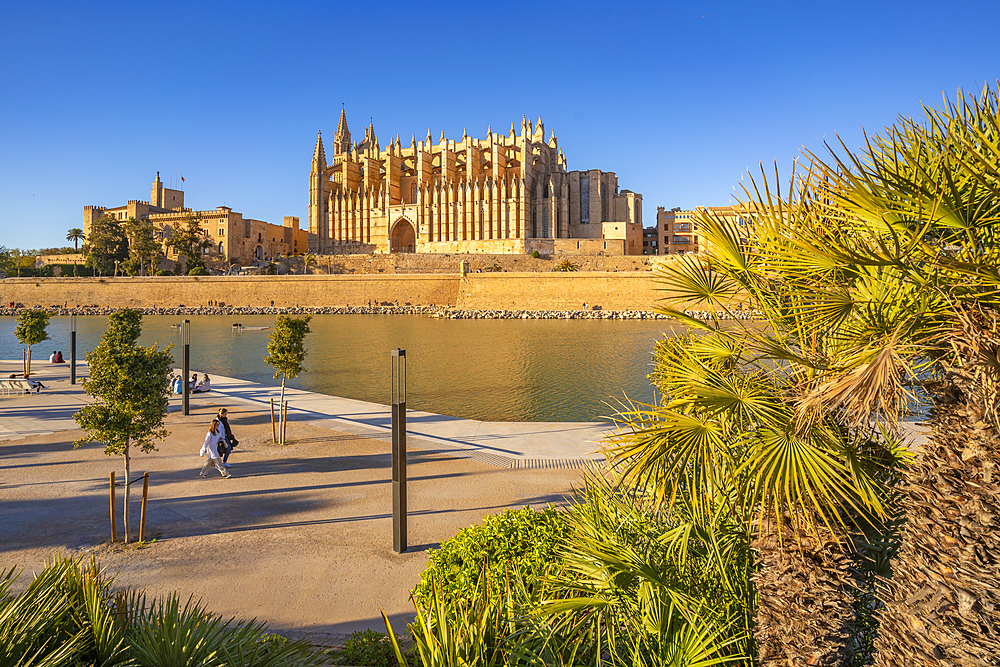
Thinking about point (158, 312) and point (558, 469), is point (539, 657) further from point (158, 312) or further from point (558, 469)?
point (158, 312)

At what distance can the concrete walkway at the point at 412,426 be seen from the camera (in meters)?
8.66

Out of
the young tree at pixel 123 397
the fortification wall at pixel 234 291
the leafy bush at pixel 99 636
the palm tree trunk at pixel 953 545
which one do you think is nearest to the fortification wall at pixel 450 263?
the fortification wall at pixel 234 291

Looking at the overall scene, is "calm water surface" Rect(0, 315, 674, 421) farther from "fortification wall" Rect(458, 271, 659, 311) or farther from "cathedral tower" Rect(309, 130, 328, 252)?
"cathedral tower" Rect(309, 130, 328, 252)

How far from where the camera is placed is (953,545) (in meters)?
1.89

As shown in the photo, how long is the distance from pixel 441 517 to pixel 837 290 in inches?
187

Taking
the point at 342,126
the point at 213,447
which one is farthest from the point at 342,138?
the point at 213,447

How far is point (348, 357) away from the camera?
2278 cm

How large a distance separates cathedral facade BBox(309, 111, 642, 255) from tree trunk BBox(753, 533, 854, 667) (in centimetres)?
5285

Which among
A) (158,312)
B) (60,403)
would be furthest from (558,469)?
(158,312)

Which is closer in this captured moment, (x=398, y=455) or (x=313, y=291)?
(x=398, y=455)

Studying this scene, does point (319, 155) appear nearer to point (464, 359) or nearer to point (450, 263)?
point (450, 263)

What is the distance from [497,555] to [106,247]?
65344mm

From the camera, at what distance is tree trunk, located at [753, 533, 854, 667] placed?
2.32 metres

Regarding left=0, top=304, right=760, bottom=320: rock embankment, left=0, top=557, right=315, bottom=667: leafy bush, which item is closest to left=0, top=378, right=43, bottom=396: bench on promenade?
left=0, top=557, right=315, bottom=667: leafy bush
